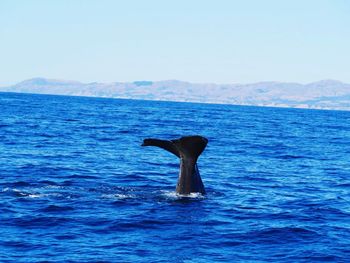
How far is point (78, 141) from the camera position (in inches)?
1355

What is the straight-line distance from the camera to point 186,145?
16.3 meters

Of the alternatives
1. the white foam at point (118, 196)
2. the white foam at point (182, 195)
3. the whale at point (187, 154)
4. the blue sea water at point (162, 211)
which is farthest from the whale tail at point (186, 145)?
the white foam at point (118, 196)

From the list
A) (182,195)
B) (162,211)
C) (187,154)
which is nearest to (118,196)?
(182,195)

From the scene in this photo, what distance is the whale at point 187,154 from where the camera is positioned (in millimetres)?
16094

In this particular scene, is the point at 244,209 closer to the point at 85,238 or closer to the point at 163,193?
the point at 163,193

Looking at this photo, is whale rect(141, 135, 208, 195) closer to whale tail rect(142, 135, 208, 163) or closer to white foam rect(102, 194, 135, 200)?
whale tail rect(142, 135, 208, 163)

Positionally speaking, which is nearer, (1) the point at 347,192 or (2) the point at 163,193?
(2) the point at 163,193

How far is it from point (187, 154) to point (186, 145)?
0.28 metres

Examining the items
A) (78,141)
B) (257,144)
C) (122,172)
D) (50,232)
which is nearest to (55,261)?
(50,232)

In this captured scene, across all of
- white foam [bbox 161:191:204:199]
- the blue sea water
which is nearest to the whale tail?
white foam [bbox 161:191:204:199]

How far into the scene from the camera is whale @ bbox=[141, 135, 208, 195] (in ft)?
52.8

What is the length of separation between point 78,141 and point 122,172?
41.8ft

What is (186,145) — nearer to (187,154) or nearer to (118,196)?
(187,154)

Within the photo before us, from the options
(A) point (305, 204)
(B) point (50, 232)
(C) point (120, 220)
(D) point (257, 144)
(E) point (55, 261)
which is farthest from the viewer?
(D) point (257, 144)
